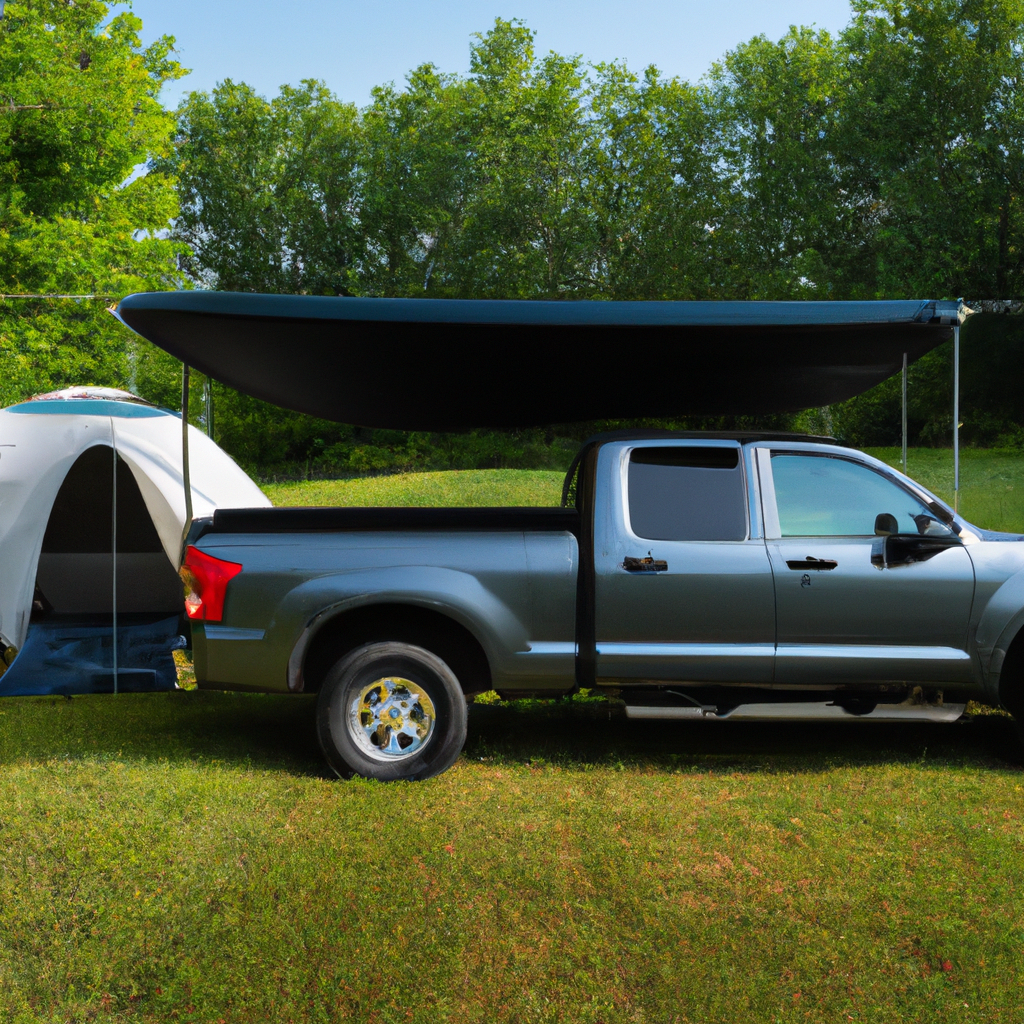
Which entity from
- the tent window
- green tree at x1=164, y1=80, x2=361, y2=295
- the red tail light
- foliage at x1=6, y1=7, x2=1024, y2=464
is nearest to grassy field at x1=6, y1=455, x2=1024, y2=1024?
the red tail light

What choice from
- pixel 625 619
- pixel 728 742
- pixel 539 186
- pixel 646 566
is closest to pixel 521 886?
pixel 625 619

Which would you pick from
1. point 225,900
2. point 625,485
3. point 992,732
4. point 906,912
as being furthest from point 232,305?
point 992,732

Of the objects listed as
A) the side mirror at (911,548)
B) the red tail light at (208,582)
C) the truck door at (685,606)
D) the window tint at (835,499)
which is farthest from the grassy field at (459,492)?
the red tail light at (208,582)

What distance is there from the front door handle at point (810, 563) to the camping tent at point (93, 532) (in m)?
4.67

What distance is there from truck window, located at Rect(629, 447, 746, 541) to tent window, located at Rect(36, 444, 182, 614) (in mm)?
5705

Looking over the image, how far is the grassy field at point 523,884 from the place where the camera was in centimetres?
396

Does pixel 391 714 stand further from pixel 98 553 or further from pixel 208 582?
pixel 98 553

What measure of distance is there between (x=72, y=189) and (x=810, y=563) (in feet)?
A: 77.4

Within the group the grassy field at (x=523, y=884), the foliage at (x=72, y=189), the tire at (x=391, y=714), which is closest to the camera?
the grassy field at (x=523, y=884)

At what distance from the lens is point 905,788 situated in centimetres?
582

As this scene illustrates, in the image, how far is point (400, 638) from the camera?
20.2 feet

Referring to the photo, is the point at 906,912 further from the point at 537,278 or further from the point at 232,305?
the point at 537,278

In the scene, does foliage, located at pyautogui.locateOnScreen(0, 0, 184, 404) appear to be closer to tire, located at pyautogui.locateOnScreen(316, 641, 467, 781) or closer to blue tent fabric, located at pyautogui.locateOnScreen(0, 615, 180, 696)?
blue tent fabric, located at pyautogui.locateOnScreen(0, 615, 180, 696)

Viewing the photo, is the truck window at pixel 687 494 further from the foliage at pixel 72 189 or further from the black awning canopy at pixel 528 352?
the foliage at pixel 72 189
